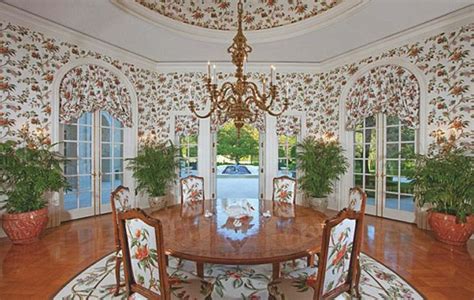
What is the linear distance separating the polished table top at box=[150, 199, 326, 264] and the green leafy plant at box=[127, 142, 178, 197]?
231cm

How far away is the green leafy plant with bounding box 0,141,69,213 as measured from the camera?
3219mm

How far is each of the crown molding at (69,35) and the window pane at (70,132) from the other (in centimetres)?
141

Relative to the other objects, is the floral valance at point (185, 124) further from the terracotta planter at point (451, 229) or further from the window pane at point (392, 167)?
the terracotta planter at point (451, 229)

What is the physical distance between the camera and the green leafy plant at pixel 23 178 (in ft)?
10.6

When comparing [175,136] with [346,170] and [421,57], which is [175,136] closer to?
[346,170]

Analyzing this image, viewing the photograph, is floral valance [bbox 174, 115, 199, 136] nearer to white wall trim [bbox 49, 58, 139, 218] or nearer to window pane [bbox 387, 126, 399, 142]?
white wall trim [bbox 49, 58, 139, 218]

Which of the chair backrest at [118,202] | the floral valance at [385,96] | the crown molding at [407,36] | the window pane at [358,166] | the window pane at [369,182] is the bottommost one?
the window pane at [369,182]

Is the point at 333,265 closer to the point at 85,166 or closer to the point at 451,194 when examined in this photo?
the point at 451,194

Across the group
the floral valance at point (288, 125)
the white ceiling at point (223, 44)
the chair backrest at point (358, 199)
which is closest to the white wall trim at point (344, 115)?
the white ceiling at point (223, 44)

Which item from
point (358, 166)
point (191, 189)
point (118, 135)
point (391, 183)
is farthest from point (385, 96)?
point (118, 135)

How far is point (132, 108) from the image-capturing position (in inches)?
201

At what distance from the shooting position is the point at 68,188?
365 centimetres

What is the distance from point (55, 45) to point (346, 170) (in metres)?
5.56

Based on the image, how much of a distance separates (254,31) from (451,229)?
13.1 ft
